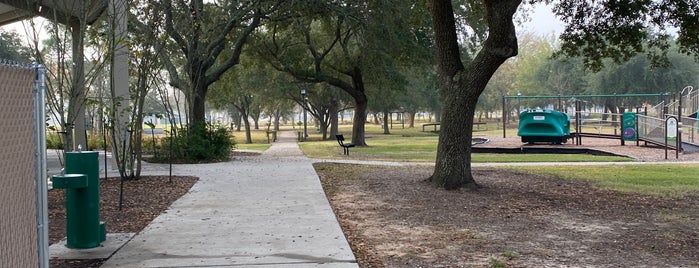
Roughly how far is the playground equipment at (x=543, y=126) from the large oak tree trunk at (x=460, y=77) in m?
15.4

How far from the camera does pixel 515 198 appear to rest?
9.81 m

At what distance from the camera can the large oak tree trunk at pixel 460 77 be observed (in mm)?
9859

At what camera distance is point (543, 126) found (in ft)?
82.0

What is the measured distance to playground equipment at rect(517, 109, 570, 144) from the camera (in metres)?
24.7

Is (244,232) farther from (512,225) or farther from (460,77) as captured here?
(460,77)

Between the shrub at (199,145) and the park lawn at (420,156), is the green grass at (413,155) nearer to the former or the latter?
the park lawn at (420,156)

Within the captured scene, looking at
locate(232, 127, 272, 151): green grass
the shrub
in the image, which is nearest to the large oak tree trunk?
the shrub

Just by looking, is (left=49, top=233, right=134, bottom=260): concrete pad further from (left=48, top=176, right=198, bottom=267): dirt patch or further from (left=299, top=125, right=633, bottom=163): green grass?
(left=299, top=125, right=633, bottom=163): green grass

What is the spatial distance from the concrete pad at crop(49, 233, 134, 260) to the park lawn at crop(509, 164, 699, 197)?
353 inches

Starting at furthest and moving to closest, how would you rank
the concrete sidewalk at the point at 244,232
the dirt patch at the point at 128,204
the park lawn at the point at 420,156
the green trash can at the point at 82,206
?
the park lawn at the point at 420,156
the dirt patch at the point at 128,204
the green trash can at the point at 82,206
the concrete sidewalk at the point at 244,232

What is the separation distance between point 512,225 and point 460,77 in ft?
11.8

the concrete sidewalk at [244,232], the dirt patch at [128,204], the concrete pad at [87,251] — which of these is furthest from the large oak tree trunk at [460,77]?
the concrete pad at [87,251]

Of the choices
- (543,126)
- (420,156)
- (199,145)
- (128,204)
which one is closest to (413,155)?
(420,156)

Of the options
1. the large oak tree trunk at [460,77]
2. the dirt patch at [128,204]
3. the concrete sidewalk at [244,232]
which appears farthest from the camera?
the large oak tree trunk at [460,77]
